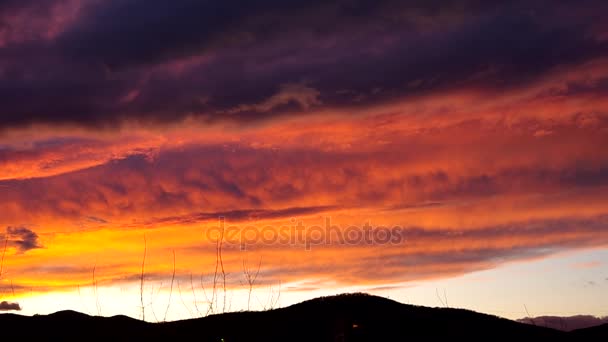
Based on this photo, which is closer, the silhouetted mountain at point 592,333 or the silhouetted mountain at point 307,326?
the silhouetted mountain at point 307,326

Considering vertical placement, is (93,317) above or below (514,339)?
above

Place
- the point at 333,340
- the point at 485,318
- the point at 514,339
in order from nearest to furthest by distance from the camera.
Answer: the point at 333,340
the point at 514,339
the point at 485,318

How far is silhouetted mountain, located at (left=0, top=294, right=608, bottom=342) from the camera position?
1823cm

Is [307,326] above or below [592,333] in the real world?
above

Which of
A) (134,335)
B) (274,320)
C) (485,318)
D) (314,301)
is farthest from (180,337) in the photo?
(485,318)

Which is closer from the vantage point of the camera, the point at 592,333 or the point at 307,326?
the point at 307,326

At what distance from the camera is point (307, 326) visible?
18688 millimetres

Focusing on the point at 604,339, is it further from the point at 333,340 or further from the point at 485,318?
the point at 333,340

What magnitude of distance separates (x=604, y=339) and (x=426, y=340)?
3.86 metres

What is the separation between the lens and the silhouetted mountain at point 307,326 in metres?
18.2

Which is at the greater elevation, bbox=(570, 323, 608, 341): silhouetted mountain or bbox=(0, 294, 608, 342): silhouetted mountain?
bbox=(0, 294, 608, 342): silhouetted mountain

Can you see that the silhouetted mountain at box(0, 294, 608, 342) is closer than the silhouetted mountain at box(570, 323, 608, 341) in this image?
Yes

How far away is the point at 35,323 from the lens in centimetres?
1892

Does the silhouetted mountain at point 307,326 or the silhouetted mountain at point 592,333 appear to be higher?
the silhouetted mountain at point 307,326
